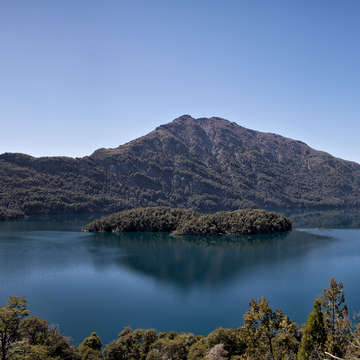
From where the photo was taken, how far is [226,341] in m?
29.5

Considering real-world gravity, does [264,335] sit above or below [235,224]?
below

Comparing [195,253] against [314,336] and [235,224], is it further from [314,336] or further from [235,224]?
[314,336]

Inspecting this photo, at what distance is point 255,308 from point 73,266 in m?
63.8

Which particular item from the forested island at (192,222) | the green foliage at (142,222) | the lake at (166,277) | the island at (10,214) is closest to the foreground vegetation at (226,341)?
the lake at (166,277)

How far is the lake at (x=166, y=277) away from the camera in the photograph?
46.8 meters

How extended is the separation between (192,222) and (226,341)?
102 meters

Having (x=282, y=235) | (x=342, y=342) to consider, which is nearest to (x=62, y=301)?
(x=342, y=342)

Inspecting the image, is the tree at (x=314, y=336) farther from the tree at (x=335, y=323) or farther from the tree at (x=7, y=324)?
the tree at (x=7, y=324)

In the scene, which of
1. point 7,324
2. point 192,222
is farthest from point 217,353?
point 192,222

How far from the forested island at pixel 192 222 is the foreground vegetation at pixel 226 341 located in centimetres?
9539

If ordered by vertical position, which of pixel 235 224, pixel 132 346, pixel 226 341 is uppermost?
pixel 235 224

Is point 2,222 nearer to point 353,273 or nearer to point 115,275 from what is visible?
point 115,275

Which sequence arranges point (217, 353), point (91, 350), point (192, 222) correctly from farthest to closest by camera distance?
point (192, 222) < point (91, 350) < point (217, 353)

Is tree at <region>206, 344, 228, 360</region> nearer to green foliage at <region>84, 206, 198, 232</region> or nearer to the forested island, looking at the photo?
the forested island
